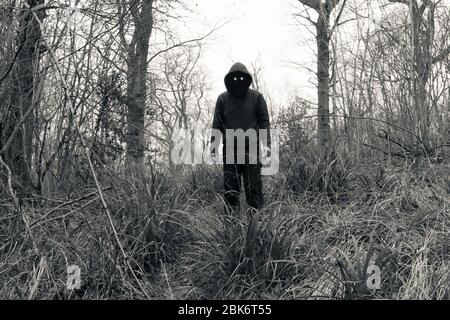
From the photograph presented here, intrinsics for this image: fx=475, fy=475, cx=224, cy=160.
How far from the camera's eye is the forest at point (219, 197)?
12.1 feet

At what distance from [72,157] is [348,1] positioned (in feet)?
17.0

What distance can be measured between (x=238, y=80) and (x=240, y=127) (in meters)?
0.54

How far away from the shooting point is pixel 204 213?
4910 mm

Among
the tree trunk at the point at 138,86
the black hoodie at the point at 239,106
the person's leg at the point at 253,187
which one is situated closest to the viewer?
the person's leg at the point at 253,187

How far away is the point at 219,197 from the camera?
17.8ft

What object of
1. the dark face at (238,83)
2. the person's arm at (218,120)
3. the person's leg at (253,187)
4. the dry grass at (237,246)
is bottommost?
the dry grass at (237,246)

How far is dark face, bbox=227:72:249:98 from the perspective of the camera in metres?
5.34

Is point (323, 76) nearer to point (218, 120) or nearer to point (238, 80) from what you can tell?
point (238, 80)

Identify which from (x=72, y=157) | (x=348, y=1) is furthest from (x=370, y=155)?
(x=72, y=157)

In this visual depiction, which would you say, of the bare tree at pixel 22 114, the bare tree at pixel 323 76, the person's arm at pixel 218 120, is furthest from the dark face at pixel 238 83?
the bare tree at pixel 323 76

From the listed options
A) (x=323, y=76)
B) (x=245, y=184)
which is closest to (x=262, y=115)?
(x=245, y=184)

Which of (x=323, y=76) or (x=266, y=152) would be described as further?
(x=323, y=76)

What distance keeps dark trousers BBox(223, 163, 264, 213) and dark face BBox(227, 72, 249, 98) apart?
83 centimetres

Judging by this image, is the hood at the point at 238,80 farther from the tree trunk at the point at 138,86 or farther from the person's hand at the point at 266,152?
the tree trunk at the point at 138,86
